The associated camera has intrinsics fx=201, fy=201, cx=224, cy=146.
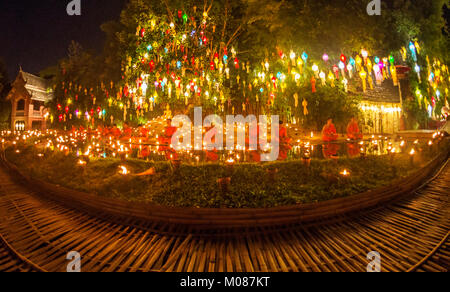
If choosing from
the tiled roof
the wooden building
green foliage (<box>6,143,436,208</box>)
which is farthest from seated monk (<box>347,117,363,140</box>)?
the wooden building

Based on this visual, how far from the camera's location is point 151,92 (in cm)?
1262

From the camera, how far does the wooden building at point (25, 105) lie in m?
25.2

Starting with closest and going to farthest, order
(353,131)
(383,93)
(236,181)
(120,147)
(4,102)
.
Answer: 1. (236,181)
2. (120,147)
3. (353,131)
4. (383,93)
5. (4,102)

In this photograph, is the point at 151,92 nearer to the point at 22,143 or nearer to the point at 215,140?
the point at 215,140

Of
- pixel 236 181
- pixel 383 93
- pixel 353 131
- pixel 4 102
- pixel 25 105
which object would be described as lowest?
pixel 236 181

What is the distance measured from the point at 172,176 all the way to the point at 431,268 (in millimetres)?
4703

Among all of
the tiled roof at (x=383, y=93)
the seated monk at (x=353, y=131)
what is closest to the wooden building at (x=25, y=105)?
the seated monk at (x=353, y=131)

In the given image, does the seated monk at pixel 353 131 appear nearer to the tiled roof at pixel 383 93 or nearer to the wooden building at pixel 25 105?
the tiled roof at pixel 383 93

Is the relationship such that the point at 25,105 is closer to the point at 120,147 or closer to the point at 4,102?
the point at 4,102

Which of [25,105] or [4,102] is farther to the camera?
[4,102]

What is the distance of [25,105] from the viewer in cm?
2544

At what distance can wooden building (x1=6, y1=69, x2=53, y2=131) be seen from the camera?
82.8 feet

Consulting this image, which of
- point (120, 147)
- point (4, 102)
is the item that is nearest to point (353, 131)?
point (120, 147)
